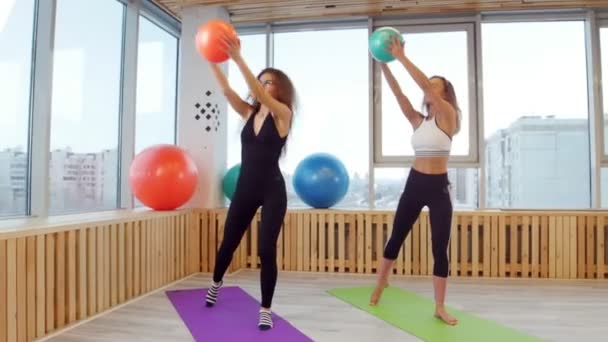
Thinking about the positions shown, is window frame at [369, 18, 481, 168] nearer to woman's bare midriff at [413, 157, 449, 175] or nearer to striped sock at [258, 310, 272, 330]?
woman's bare midriff at [413, 157, 449, 175]

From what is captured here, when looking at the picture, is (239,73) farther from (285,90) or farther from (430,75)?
(285,90)

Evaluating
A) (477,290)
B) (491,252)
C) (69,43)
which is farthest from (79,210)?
(491,252)

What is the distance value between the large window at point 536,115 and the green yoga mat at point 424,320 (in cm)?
210

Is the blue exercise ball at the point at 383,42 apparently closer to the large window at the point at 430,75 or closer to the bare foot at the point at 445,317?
the bare foot at the point at 445,317

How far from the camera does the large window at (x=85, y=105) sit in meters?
3.62

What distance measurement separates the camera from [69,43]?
3715 millimetres

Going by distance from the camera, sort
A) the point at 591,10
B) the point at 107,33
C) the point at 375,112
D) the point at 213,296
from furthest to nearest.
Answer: the point at 375,112 → the point at 591,10 → the point at 107,33 → the point at 213,296

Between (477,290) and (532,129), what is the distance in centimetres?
209

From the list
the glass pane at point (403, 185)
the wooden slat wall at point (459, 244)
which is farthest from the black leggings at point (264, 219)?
the glass pane at point (403, 185)

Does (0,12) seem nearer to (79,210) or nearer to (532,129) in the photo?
(79,210)

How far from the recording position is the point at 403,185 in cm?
495

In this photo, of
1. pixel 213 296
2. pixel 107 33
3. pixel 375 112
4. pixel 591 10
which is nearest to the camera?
pixel 213 296

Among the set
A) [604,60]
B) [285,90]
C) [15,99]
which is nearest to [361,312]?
[285,90]

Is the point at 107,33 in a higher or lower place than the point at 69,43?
higher
